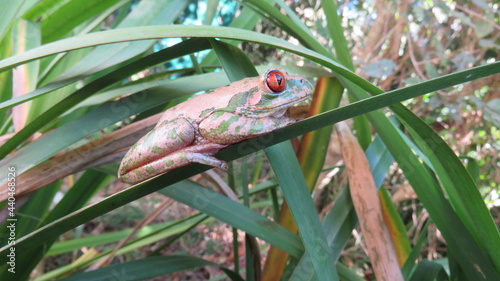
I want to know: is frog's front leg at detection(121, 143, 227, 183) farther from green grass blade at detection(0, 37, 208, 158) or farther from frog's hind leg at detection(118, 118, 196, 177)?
green grass blade at detection(0, 37, 208, 158)

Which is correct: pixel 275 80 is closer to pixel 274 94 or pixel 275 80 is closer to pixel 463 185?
pixel 274 94

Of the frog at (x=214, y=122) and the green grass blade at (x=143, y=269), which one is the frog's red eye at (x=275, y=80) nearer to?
the frog at (x=214, y=122)

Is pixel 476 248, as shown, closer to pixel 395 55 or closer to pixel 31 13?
pixel 31 13

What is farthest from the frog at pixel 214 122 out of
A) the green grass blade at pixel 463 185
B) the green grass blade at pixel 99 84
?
the green grass blade at pixel 463 185

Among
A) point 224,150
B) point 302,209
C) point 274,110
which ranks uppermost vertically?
point 274,110

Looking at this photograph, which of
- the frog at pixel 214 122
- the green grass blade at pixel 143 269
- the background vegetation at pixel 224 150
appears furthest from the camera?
the green grass blade at pixel 143 269

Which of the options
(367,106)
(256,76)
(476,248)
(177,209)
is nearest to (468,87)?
(476,248)

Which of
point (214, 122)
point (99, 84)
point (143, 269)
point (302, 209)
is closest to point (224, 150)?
point (214, 122)

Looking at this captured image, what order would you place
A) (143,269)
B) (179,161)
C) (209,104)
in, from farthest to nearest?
(143,269)
(209,104)
(179,161)
